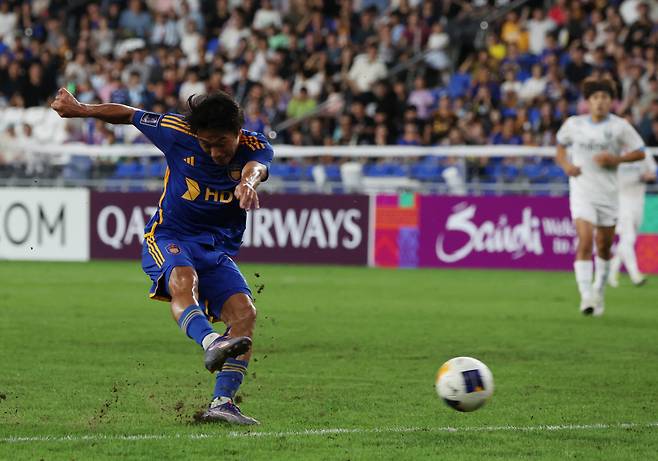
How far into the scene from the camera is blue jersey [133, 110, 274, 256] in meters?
6.76

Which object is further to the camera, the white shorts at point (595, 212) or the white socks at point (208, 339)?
the white shorts at point (595, 212)

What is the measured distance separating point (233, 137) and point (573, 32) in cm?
1598

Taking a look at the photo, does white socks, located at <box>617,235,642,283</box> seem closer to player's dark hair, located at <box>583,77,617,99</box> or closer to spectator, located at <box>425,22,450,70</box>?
player's dark hair, located at <box>583,77,617,99</box>

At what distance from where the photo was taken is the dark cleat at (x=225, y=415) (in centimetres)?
645

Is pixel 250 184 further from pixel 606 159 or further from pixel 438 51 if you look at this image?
pixel 438 51

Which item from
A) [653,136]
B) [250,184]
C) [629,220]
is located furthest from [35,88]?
[250,184]

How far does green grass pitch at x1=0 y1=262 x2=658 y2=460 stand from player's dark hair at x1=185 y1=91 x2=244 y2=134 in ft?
4.85

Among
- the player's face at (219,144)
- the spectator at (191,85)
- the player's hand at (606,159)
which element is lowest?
the player's face at (219,144)

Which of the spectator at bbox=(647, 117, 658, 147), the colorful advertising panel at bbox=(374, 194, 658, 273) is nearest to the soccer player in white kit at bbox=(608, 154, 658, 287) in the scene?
the spectator at bbox=(647, 117, 658, 147)

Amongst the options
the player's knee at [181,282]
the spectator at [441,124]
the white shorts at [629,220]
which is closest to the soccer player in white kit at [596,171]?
the white shorts at [629,220]

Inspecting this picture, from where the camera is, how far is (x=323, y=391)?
308 inches

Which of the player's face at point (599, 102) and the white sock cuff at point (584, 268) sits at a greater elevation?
the player's face at point (599, 102)

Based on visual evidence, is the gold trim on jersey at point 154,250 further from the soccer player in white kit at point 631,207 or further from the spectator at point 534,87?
the spectator at point 534,87

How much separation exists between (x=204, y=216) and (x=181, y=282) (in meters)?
0.48
